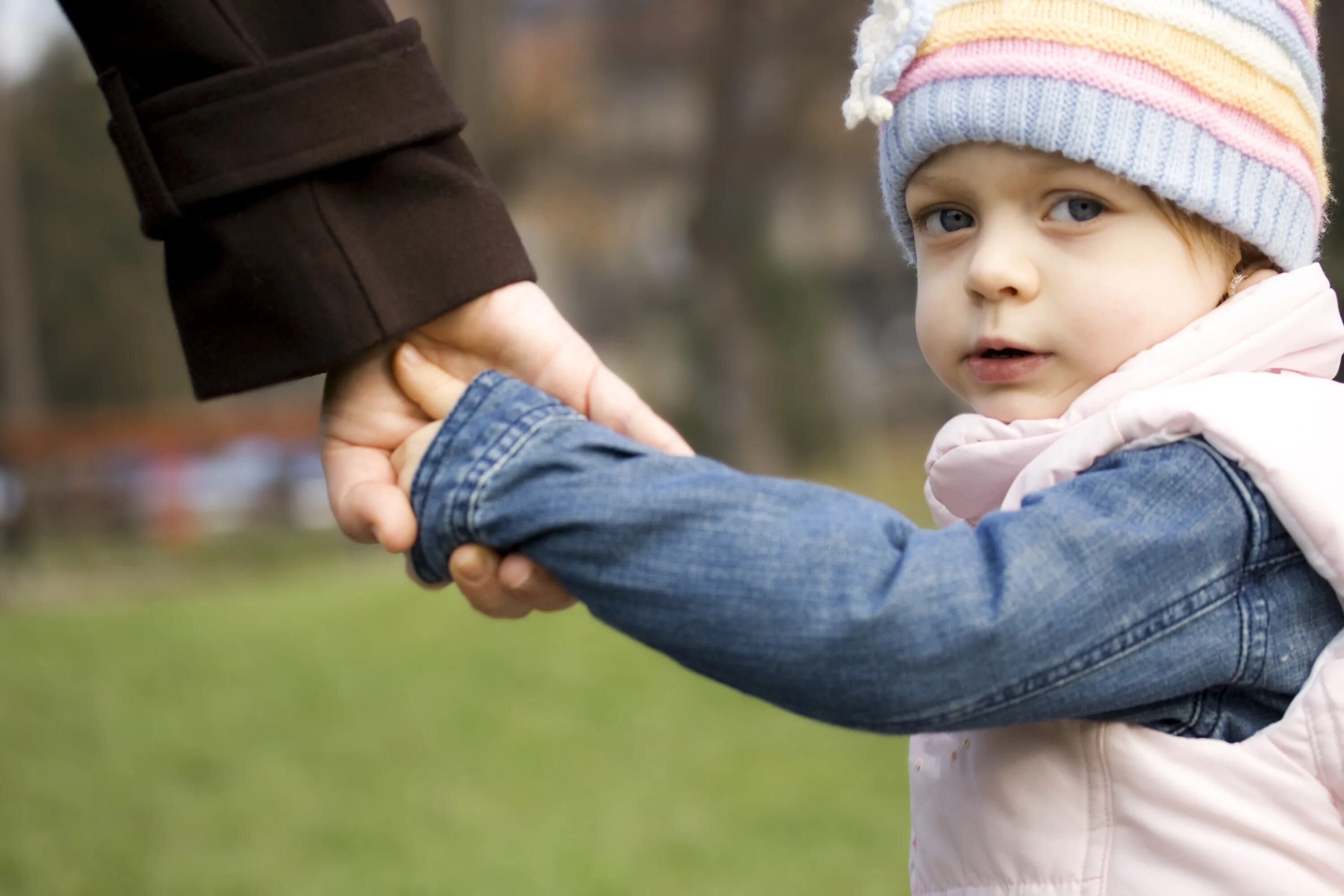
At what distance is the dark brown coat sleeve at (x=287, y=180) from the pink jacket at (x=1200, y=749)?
60 cm

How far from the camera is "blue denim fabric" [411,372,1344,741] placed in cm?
105

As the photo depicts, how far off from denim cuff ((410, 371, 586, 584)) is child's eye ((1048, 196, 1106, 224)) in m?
0.48

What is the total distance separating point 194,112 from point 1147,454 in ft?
3.11

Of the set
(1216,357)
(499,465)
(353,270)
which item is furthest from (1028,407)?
(353,270)

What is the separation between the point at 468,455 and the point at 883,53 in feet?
1.89

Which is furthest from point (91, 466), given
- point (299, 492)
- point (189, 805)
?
point (189, 805)

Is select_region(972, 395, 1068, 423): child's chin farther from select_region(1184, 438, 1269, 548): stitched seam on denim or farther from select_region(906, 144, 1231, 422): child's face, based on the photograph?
select_region(1184, 438, 1269, 548): stitched seam on denim

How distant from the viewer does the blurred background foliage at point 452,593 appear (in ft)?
14.2

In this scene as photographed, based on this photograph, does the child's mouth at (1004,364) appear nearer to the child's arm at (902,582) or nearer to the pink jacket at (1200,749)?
the pink jacket at (1200,749)

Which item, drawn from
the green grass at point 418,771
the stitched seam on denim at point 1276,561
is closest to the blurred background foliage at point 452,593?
the green grass at point 418,771

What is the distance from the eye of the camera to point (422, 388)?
1393mm

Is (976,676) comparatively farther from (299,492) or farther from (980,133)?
(299,492)

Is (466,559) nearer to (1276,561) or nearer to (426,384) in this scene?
(426,384)

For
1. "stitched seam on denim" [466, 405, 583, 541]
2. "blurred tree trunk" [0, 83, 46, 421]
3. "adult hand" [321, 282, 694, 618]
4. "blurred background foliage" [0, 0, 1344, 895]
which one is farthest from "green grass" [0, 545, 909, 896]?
"blurred tree trunk" [0, 83, 46, 421]
